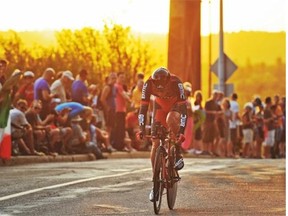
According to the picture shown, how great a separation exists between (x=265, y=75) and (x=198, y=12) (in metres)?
14.7

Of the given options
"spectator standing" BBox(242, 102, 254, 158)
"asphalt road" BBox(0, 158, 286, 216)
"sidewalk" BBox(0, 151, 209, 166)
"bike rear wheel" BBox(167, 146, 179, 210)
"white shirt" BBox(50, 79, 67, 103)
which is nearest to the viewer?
"asphalt road" BBox(0, 158, 286, 216)

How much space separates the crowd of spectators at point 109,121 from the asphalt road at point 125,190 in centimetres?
129

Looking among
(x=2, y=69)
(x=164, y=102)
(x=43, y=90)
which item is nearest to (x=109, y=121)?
(x=43, y=90)

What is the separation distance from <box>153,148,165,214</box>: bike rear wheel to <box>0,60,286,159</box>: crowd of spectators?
28.9ft

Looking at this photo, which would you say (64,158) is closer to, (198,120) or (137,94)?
(137,94)

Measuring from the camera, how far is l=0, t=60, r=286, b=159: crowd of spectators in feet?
78.1

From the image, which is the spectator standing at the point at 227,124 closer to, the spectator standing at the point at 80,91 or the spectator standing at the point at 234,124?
the spectator standing at the point at 234,124

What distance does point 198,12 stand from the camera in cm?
3834

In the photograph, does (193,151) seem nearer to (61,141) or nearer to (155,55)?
(61,141)

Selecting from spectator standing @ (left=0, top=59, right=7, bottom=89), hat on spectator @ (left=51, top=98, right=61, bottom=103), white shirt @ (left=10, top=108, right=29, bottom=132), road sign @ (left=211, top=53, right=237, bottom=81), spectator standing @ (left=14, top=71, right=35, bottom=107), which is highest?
road sign @ (left=211, top=53, right=237, bottom=81)

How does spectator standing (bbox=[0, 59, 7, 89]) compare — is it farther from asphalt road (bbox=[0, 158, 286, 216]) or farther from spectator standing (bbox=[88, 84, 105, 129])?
spectator standing (bbox=[88, 84, 105, 129])

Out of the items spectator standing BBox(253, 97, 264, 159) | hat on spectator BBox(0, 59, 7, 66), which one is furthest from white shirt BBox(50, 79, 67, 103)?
spectator standing BBox(253, 97, 264, 159)

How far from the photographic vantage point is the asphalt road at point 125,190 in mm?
13953

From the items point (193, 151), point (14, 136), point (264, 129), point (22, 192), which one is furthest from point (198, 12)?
point (22, 192)
